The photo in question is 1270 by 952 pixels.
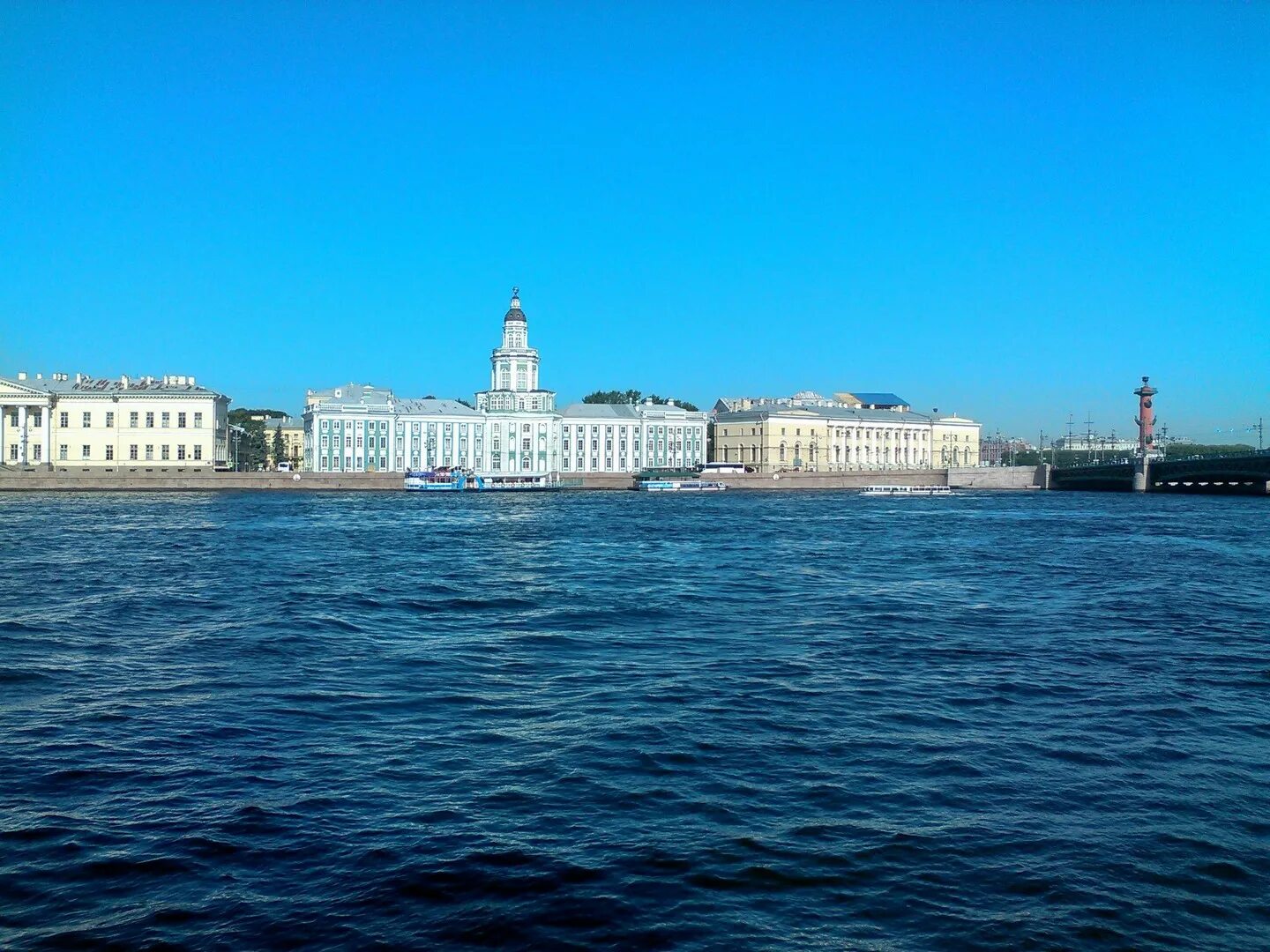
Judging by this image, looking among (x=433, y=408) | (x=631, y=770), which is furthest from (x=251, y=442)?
(x=631, y=770)

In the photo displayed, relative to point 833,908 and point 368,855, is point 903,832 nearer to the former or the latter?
point 833,908

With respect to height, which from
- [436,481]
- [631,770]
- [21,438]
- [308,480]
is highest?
[21,438]

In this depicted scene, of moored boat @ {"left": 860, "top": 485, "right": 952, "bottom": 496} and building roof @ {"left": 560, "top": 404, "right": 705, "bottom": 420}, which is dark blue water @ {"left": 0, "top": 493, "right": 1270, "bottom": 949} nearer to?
moored boat @ {"left": 860, "top": 485, "right": 952, "bottom": 496}

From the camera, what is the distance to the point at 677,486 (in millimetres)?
65188

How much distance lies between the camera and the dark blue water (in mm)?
4422

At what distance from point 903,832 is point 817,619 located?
22.7 feet

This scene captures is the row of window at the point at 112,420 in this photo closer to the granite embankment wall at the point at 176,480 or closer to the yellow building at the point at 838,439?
the granite embankment wall at the point at 176,480

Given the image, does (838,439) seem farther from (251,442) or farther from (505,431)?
(251,442)

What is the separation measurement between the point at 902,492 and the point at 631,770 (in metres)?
62.8

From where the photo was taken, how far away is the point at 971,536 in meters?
28.2

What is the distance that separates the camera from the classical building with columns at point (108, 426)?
59.0m

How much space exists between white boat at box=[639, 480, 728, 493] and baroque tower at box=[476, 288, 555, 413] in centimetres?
1005

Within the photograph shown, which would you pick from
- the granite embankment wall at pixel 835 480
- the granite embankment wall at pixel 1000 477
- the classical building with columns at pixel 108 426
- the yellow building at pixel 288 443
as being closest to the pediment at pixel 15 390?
the classical building with columns at pixel 108 426

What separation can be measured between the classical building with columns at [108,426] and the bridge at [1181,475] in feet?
165
